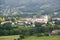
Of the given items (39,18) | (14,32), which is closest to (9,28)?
(14,32)

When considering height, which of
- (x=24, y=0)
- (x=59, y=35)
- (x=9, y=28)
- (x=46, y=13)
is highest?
(x=24, y=0)

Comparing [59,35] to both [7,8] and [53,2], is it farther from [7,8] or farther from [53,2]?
[7,8]

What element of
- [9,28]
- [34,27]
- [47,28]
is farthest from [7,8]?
[47,28]

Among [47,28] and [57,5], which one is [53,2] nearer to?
[57,5]

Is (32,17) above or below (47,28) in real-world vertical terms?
above

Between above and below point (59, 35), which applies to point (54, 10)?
above

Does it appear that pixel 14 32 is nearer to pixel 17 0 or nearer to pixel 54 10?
pixel 17 0

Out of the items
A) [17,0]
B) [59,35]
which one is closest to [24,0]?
[17,0]
